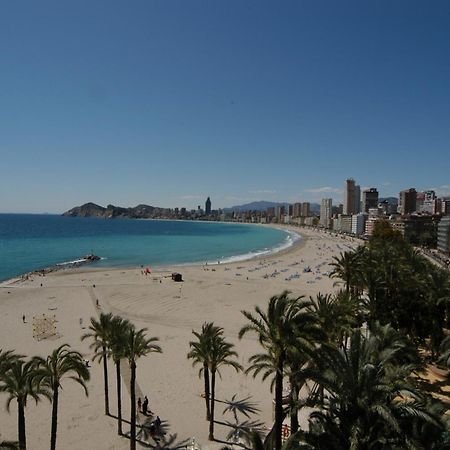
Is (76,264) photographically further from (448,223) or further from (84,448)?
(448,223)

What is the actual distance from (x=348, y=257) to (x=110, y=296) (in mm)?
30998

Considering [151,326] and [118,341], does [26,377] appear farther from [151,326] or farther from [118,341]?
[151,326]

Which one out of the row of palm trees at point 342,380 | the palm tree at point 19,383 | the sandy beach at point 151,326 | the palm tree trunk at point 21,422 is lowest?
the sandy beach at point 151,326

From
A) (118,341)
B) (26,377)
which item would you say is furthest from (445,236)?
(26,377)

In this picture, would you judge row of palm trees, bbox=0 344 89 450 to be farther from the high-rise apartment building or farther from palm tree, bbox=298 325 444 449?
the high-rise apartment building

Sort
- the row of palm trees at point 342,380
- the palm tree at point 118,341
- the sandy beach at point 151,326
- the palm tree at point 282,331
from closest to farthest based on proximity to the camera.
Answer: the row of palm trees at point 342,380 → the palm tree at point 282,331 → the palm tree at point 118,341 → the sandy beach at point 151,326

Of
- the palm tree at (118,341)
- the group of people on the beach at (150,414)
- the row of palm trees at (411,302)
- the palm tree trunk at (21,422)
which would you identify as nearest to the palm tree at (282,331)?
the palm tree at (118,341)

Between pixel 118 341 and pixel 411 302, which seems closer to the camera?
pixel 118 341

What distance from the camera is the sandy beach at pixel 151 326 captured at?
19953mm

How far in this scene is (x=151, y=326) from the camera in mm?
36844

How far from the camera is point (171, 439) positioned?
61.3 ft

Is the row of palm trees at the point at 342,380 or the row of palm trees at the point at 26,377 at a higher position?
the row of palm trees at the point at 342,380

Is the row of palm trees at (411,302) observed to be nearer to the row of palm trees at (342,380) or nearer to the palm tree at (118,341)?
the row of palm trees at (342,380)

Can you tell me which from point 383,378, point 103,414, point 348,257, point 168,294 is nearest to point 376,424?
point 383,378
